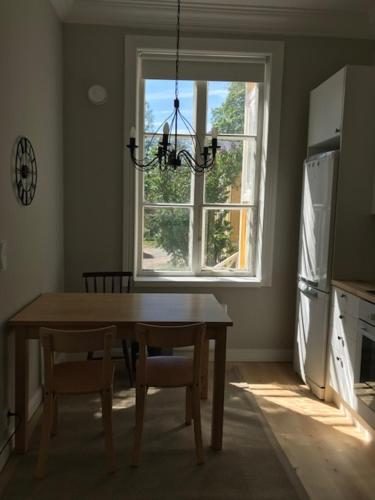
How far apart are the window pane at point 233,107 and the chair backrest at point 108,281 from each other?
1.50 metres

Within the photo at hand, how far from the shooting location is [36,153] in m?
2.71

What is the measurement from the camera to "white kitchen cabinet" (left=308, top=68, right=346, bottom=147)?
9.39ft

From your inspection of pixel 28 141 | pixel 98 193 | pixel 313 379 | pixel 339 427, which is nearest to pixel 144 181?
pixel 98 193

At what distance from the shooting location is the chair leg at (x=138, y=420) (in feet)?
7.01

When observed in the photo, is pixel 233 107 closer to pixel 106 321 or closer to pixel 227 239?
pixel 227 239

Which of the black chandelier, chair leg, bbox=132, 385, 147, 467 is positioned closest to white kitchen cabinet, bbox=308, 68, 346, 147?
the black chandelier

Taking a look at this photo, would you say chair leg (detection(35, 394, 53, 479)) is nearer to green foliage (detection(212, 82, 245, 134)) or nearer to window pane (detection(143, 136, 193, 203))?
window pane (detection(143, 136, 193, 203))

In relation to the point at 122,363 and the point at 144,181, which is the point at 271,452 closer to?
the point at 122,363

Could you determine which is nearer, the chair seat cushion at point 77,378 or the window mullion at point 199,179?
the chair seat cushion at point 77,378

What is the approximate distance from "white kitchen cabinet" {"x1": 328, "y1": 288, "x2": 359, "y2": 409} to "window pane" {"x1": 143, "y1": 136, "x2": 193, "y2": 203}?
159 cm

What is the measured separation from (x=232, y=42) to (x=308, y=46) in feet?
2.19

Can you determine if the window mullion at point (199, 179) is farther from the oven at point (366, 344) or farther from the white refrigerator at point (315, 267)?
the oven at point (366, 344)

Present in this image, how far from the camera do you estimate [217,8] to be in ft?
10.8

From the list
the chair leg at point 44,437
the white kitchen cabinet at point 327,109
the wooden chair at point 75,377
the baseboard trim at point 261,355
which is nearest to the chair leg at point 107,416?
the wooden chair at point 75,377
